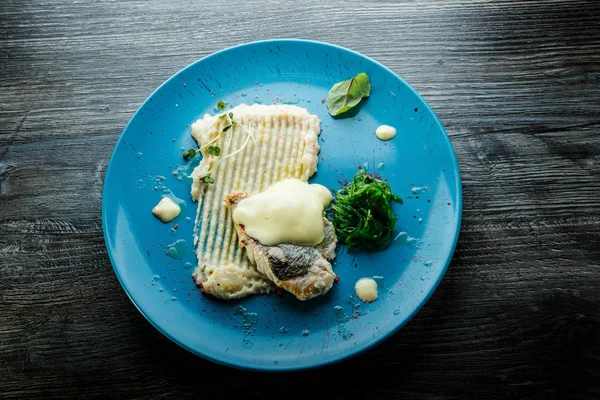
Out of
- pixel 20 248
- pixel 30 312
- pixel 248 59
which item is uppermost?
pixel 248 59

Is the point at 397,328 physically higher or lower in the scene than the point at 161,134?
lower

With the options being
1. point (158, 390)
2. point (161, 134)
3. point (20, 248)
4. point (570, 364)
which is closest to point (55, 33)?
point (161, 134)

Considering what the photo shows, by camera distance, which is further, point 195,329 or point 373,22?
point 373,22

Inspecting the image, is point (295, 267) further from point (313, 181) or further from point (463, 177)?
point (463, 177)

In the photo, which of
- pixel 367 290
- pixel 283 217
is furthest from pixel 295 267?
pixel 367 290

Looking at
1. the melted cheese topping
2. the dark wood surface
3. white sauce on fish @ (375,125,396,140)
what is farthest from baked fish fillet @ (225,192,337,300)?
white sauce on fish @ (375,125,396,140)

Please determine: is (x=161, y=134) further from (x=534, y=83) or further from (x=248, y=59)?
(x=534, y=83)

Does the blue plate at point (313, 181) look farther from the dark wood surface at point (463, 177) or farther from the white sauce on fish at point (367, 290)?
the dark wood surface at point (463, 177)
